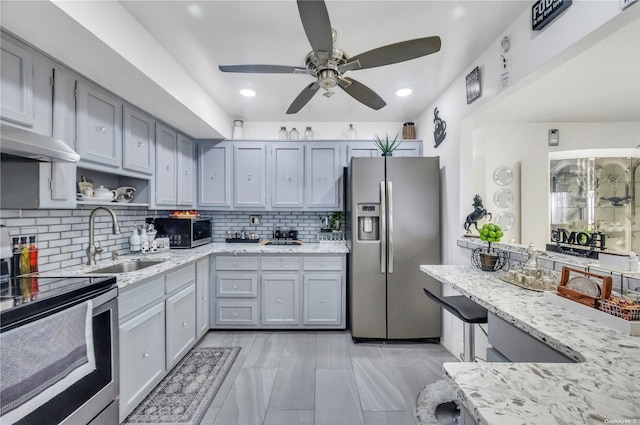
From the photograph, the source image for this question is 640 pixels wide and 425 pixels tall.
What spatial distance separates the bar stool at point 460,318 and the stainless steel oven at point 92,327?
1.80 metres

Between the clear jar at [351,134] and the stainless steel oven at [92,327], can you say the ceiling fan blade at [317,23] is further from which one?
the clear jar at [351,134]

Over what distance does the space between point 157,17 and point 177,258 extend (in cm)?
179

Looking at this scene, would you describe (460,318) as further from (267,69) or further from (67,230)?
(67,230)

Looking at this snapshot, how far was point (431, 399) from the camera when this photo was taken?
70.4 inches

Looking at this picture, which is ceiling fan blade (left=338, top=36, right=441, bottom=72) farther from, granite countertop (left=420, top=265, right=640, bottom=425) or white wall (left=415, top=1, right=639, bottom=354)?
granite countertop (left=420, top=265, right=640, bottom=425)

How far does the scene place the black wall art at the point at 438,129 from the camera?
107 inches

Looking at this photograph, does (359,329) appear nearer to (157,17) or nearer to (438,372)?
(438,372)

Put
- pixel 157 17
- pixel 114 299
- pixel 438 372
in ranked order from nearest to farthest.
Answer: pixel 114 299 → pixel 157 17 → pixel 438 372

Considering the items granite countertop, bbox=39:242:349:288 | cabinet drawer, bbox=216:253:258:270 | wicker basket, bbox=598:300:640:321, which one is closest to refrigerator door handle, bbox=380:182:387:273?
granite countertop, bbox=39:242:349:288

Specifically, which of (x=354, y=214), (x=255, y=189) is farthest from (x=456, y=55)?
(x=255, y=189)

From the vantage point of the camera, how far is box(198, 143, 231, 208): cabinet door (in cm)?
331

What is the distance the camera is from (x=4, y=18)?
3.98 ft

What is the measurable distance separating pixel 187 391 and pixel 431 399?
1.76m

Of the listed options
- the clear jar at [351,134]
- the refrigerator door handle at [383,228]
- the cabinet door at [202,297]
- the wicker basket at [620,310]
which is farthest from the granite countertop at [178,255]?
the wicker basket at [620,310]
